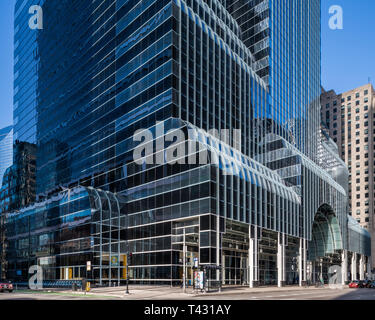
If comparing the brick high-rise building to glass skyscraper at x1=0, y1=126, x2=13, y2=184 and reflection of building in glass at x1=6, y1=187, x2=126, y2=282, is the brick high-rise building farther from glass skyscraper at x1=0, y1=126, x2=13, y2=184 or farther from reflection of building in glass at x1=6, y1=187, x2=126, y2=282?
reflection of building in glass at x1=6, y1=187, x2=126, y2=282

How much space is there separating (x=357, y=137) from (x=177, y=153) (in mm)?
131098

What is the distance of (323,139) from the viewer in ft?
382

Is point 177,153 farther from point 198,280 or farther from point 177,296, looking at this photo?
point 177,296

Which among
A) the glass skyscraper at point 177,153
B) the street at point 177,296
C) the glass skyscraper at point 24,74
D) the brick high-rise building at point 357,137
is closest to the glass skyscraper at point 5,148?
the glass skyscraper at point 24,74

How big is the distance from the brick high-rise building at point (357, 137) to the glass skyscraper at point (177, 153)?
68.5m

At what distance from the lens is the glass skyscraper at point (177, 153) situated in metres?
57.9

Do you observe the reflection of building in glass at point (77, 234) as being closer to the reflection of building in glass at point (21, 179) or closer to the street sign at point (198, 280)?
the street sign at point (198, 280)

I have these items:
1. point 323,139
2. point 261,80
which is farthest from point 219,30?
point 323,139

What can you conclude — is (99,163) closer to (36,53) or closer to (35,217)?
(35,217)

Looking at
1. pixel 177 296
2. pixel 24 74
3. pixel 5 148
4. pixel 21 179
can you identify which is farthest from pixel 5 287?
pixel 5 148

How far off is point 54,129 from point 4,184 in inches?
1997

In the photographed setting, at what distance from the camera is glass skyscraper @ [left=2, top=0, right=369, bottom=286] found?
5791 cm

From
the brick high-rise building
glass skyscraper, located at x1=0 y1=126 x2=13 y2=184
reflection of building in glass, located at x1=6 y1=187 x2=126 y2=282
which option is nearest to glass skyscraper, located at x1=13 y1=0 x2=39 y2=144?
glass skyscraper, located at x1=0 y1=126 x2=13 y2=184

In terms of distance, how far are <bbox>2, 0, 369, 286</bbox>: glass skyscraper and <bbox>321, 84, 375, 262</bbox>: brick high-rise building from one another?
68503 millimetres
